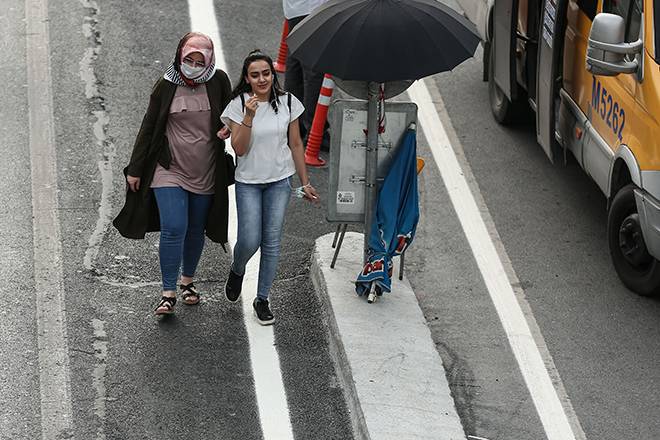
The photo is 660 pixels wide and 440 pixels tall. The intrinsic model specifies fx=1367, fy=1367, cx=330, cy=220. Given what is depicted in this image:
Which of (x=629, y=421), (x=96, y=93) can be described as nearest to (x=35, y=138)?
(x=96, y=93)

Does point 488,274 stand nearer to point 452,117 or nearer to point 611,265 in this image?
point 611,265

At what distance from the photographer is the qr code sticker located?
8688 millimetres

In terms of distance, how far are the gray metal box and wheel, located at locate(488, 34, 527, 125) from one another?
3.27 metres

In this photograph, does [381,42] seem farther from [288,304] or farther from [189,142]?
[288,304]

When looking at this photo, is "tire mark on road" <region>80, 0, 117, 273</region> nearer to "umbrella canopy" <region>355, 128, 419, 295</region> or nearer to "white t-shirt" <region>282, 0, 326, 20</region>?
"white t-shirt" <region>282, 0, 326, 20</region>

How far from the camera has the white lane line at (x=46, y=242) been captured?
24.9 ft

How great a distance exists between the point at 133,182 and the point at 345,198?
1.37 metres

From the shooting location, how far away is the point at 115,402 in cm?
762

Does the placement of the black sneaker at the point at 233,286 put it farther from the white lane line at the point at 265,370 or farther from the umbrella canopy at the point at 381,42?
the umbrella canopy at the point at 381,42

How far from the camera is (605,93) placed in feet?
31.1

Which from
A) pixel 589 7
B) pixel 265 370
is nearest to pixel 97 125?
pixel 265 370

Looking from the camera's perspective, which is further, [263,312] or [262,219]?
[263,312]

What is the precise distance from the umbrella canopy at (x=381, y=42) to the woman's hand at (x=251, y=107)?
37 cm

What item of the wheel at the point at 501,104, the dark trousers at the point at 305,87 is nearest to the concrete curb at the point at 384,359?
the dark trousers at the point at 305,87
